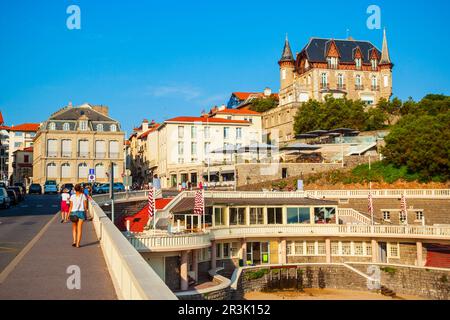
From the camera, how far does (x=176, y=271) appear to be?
3350cm

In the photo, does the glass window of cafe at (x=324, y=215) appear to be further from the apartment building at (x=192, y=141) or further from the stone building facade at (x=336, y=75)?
the stone building facade at (x=336, y=75)

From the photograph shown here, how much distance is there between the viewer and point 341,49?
110m

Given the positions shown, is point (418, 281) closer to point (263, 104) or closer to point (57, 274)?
point (57, 274)

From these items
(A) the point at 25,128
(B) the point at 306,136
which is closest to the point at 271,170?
(B) the point at 306,136

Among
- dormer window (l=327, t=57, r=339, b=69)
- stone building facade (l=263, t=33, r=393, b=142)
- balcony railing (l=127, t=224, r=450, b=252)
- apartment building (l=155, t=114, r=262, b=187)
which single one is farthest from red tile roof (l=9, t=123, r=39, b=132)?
balcony railing (l=127, t=224, r=450, b=252)

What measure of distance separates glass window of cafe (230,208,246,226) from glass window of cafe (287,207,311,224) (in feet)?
13.6

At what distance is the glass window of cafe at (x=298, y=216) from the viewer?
4681cm

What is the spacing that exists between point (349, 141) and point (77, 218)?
6547 cm

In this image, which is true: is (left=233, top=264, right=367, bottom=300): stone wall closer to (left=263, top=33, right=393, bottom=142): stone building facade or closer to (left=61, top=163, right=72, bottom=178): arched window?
(left=263, top=33, right=393, bottom=142): stone building facade

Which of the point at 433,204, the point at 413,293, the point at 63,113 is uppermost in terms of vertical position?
the point at 63,113

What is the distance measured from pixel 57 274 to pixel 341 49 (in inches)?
4084

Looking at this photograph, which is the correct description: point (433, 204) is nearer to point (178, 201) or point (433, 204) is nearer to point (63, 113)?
point (178, 201)

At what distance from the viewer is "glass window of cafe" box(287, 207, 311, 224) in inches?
1843
